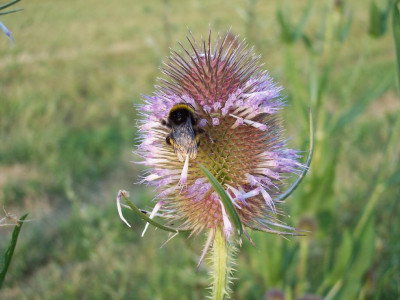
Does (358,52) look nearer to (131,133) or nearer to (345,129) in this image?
(345,129)

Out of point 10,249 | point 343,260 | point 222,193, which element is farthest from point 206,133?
point 343,260

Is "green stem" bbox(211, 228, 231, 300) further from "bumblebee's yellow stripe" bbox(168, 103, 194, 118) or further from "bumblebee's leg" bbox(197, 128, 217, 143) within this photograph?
"bumblebee's yellow stripe" bbox(168, 103, 194, 118)

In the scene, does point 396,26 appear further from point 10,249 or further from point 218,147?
point 10,249

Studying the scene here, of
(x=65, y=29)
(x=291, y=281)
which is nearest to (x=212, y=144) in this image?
(x=291, y=281)

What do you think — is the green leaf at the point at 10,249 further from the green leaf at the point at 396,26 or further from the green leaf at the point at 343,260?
the green leaf at the point at 343,260

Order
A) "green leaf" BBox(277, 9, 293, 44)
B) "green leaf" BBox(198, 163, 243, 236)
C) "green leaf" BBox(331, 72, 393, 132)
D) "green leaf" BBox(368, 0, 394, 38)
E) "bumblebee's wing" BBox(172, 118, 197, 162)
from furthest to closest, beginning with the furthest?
"green leaf" BBox(331, 72, 393, 132) < "green leaf" BBox(277, 9, 293, 44) < "green leaf" BBox(368, 0, 394, 38) < "bumblebee's wing" BBox(172, 118, 197, 162) < "green leaf" BBox(198, 163, 243, 236)

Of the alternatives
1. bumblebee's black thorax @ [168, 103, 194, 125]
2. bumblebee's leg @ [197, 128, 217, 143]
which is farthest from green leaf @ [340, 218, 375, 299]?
bumblebee's black thorax @ [168, 103, 194, 125]
